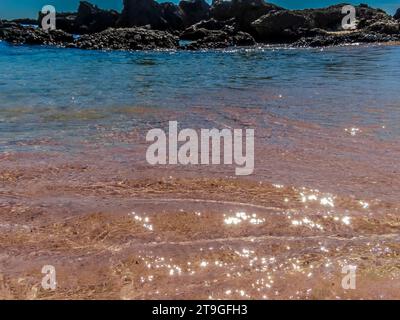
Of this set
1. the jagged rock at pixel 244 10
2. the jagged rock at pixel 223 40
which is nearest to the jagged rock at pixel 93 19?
the jagged rock at pixel 244 10

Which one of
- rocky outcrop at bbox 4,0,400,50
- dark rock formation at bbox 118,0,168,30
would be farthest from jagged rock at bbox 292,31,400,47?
dark rock formation at bbox 118,0,168,30

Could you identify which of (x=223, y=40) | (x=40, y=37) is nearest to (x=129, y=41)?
(x=40, y=37)

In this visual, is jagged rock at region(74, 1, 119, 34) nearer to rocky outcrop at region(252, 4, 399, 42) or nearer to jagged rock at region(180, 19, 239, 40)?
jagged rock at region(180, 19, 239, 40)

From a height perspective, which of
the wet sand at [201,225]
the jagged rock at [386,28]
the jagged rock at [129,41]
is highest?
the jagged rock at [386,28]

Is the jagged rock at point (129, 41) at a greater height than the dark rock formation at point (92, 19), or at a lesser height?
lesser

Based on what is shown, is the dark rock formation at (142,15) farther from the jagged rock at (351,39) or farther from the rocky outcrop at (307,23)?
the jagged rock at (351,39)

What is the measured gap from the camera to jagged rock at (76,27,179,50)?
40.7 metres

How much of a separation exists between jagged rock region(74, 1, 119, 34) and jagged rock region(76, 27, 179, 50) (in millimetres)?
26585

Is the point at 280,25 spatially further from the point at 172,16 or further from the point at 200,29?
the point at 172,16

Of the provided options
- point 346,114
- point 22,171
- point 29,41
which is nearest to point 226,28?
point 29,41

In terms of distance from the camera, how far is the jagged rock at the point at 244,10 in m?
61.0

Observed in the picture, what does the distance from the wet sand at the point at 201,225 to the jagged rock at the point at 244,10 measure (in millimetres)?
57509
